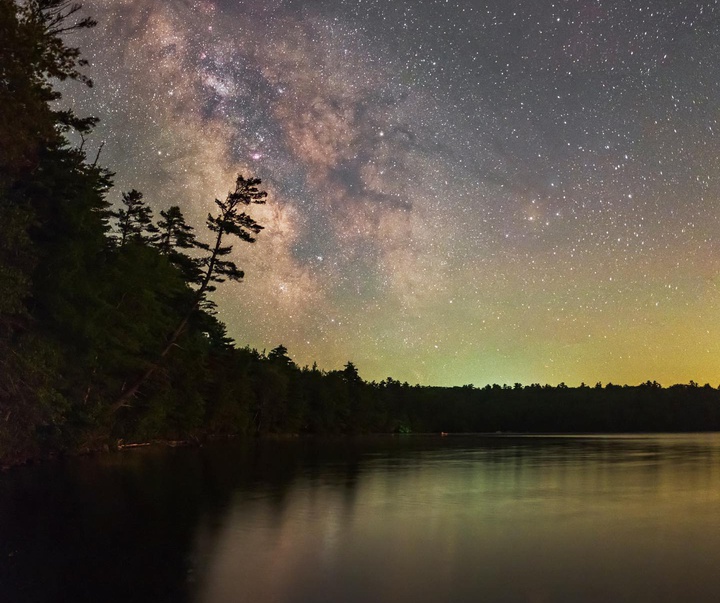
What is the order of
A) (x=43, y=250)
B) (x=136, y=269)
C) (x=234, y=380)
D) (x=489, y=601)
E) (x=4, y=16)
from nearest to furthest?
(x=489, y=601), (x=4, y=16), (x=43, y=250), (x=136, y=269), (x=234, y=380)

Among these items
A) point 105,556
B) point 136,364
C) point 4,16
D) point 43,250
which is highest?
point 4,16

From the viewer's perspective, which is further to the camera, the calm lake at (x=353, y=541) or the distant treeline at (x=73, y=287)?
the distant treeline at (x=73, y=287)

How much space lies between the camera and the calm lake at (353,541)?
1005cm

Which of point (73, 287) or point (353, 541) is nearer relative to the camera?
point (353, 541)

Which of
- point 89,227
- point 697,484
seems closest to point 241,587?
point 697,484

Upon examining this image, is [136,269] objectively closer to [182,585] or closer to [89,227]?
[89,227]

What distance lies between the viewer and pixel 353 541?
46.6ft

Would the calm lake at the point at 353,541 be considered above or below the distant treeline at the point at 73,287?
below

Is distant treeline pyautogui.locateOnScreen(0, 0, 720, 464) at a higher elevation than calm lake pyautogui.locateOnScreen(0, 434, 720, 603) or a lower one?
higher

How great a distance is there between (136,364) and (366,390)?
131 metres

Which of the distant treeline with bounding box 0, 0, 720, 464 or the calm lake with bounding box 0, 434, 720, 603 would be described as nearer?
the calm lake with bounding box 0, 434, 720, 603

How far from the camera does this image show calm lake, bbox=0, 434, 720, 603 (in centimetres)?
1005

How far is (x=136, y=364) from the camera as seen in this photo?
47094 millimetres

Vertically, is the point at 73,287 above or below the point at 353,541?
above
